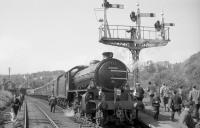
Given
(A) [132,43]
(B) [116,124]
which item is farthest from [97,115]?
(A) [132,43]

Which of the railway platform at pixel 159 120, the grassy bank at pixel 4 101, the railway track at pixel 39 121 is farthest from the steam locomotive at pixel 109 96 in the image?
the grassy bank at pixel 4 101

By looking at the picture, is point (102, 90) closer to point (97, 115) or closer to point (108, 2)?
point (97, 115)

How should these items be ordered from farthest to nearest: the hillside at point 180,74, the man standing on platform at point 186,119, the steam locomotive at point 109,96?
1. the hillside at point 180,74
2. the steam locomotive at point 109,96
3. the man standing on platform at point 186,119

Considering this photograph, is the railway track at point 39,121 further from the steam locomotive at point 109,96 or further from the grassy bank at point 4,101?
the grassy bank at point 4,101

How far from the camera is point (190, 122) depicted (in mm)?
9273

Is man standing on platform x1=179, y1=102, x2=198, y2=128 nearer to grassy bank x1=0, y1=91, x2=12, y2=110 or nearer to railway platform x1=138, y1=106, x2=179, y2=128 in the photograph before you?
railway platform x1=138, y1=106, x2=179, y2=128

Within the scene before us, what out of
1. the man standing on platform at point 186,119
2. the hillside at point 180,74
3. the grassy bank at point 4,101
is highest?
the hillside at point 180,74

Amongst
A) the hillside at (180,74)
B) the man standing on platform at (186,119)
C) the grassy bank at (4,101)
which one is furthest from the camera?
the grassy bank at (4,101)

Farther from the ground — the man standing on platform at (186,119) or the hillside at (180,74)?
the hillside at (180,74)

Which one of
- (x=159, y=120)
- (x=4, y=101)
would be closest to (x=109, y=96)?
(x=159, y=120)

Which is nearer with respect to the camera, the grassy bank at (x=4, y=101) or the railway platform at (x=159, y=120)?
the railway platform at (x=159, y=120)

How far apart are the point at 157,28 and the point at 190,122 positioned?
1589cm

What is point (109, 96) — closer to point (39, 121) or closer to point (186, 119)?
point (39, 121)

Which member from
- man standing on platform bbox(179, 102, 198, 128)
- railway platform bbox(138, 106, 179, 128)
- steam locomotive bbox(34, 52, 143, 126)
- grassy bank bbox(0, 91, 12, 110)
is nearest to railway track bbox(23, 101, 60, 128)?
steam locomotive bbox(34, 52, 143, 126)
